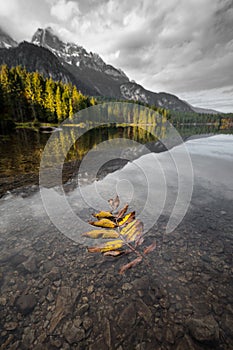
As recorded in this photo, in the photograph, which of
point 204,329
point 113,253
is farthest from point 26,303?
point 204,329

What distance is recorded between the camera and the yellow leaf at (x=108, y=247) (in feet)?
14.7

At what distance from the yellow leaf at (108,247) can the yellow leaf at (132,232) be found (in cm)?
28

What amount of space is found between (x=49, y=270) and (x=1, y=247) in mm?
1721

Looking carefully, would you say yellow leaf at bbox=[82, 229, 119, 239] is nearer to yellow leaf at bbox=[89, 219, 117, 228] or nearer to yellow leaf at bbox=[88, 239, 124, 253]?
yellow leaf at bbox=[88, 239, 124, 253]

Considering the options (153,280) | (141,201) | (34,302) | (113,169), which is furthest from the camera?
(113,169)

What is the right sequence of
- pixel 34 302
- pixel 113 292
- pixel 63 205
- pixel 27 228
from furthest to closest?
1. pixel 63 205
2. pixel 27 228
3. pixel 113 292
4. pixel 34 302

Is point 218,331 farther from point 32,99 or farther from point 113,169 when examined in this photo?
point 32,99

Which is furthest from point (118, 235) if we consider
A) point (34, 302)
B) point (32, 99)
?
point (32, 99)

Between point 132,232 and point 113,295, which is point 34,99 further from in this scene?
point 113,295

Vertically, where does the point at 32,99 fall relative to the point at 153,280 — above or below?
above

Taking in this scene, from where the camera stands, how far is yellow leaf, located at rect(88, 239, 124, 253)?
4.47m

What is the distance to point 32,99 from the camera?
54.6 meters

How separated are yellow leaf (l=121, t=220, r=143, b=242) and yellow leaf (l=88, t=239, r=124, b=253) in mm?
281

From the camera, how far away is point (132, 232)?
16.5ft
